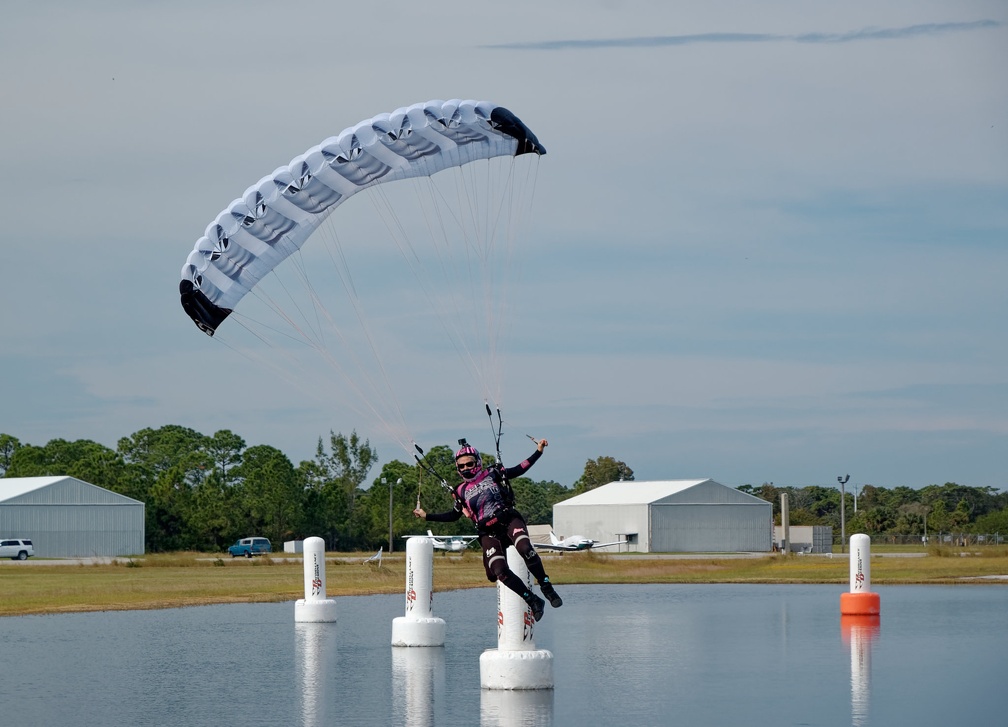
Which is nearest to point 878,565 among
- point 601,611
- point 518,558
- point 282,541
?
point 601,611

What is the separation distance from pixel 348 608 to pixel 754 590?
1318cm

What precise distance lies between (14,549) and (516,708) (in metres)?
65.2

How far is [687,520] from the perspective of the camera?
84.7 metres

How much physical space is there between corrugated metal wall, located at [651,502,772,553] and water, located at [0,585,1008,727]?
54.5 meters

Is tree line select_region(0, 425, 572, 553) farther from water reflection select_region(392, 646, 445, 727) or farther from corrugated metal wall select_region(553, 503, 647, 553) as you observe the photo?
water reflection select_region(392, 646, 445, 727)

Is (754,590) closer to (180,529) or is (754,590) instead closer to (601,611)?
(601,611)

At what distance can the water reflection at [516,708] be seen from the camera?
43.0 feet

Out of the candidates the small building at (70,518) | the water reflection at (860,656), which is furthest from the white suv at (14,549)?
the water reflection at (860,656)

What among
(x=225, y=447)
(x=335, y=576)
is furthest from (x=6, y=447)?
(x=335, y=576)

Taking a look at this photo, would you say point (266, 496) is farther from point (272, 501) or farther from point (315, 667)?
point (315, 667)

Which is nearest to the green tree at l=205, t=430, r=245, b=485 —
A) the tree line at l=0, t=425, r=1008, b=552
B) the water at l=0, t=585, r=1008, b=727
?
the tree line at l=0, t=425, r=1008, b=552

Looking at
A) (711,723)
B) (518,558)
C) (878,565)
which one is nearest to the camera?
(711,723)

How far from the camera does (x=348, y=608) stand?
30297 millimetres

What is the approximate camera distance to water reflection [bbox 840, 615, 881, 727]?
13.8m
